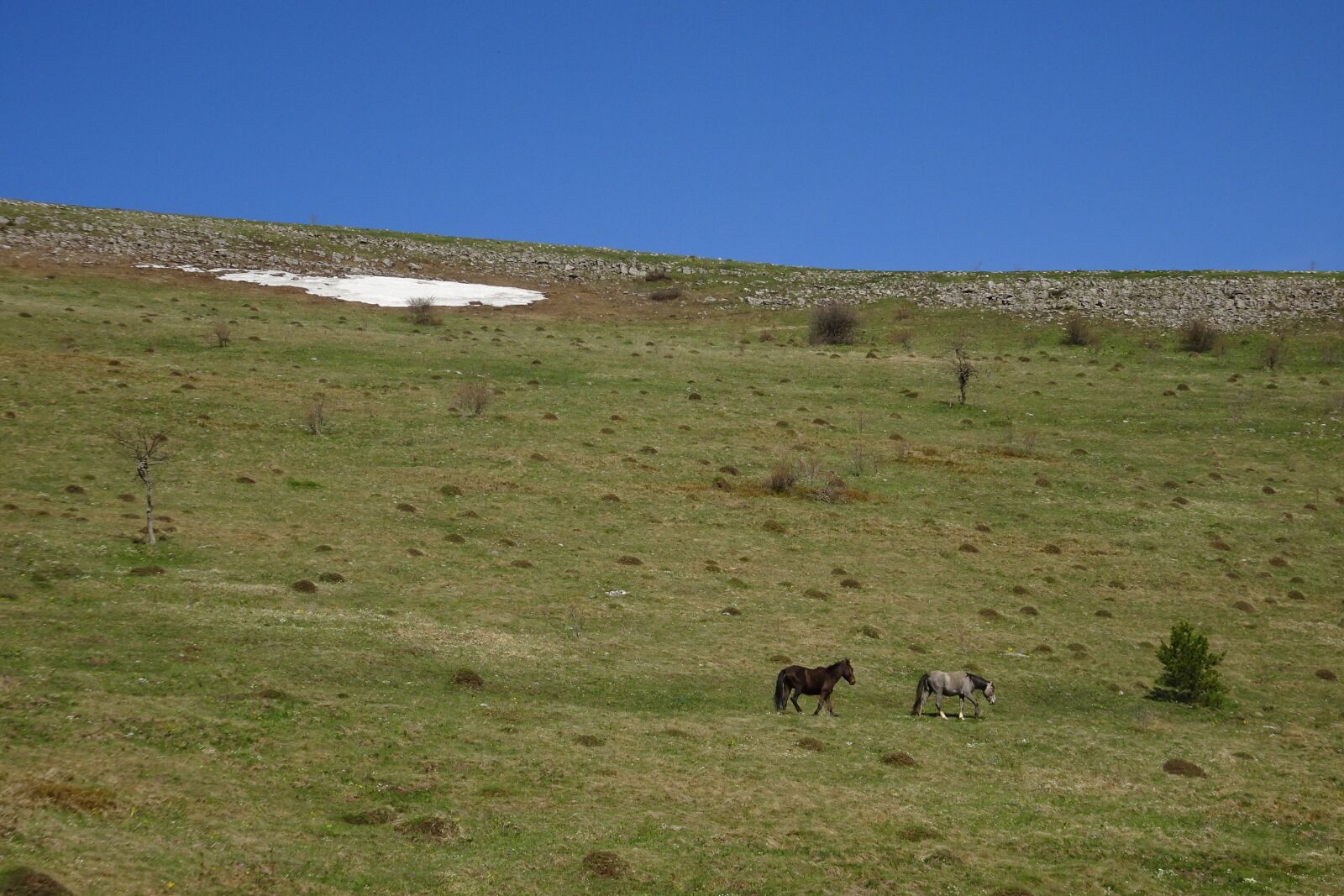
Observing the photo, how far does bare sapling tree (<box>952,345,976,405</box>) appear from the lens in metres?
70.5

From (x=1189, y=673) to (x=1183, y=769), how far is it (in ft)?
25.4

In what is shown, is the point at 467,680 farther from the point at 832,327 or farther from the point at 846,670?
the point at 832,327

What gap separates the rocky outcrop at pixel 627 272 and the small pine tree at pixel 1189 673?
6582cm

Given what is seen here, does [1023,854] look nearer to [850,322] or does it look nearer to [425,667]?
[425,667]

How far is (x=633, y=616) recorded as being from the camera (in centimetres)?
3653

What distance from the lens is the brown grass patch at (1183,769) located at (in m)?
27.1

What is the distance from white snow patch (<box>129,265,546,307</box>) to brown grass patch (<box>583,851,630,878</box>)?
75581 millimetres

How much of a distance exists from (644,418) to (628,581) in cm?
2411

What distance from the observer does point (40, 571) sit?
3288cm

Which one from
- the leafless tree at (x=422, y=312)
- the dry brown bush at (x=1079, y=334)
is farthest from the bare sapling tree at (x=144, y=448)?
the dry brown bush at (x=1079, y=334)

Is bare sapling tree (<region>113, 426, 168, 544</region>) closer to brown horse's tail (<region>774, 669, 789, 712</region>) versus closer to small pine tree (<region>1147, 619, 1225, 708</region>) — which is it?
brown horse's tail (<region>774, 669, 789, 712</region>)

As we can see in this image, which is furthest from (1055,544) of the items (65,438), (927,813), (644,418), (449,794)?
(65,438)

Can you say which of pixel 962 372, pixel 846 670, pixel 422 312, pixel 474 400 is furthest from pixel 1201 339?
pixel 846 670

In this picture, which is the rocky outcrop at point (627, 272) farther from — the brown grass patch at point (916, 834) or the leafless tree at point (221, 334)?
the brown grass patch at point (916, 834)
